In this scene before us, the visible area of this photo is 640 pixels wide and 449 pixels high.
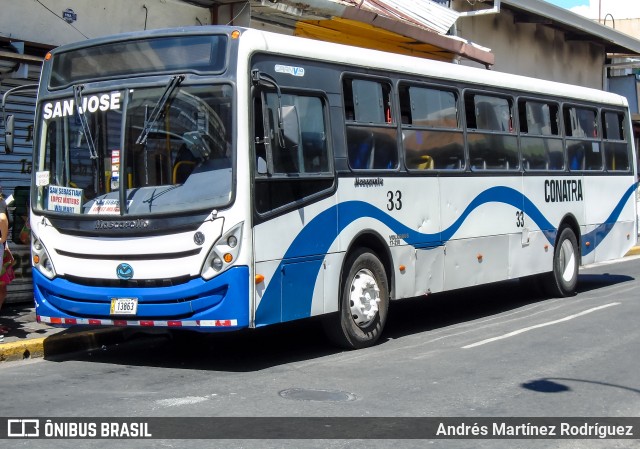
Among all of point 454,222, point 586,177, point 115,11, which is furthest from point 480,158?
point 115,11

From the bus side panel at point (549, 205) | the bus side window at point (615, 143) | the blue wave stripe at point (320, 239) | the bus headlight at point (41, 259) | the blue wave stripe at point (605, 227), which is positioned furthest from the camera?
the bus side window at point (615, 143)

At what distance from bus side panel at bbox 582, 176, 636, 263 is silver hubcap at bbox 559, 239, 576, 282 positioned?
448mm

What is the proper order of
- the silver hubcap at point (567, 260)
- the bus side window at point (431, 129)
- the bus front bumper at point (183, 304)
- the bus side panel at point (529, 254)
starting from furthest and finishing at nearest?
1. the silver hubcap at point (567, 260)
2. the bus side panel at point (529, 254)
3. the bus side window at point (431, 129)
4. the bus front bumper at point (183, 304)

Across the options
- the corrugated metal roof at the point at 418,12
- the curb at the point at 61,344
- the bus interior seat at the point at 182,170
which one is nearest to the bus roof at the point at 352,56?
the bus interior seat at the point at 182,170

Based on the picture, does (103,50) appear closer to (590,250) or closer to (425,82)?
(425,82)

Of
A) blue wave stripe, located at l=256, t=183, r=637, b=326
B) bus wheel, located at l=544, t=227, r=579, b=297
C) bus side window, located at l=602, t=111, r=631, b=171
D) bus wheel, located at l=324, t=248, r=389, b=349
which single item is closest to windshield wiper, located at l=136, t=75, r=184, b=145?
blue wave stripe, located at l=256, t=183, r=637, b=326

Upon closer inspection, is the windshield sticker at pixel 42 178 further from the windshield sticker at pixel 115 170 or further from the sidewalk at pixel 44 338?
the sidewalk at pixel 44 338

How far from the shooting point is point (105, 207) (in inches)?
368

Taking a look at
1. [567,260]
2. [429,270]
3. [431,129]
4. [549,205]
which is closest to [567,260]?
[567,260]

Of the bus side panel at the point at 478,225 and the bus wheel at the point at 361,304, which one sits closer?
the bus wheel at the point at 361,304

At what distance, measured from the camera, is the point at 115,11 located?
14.9 m

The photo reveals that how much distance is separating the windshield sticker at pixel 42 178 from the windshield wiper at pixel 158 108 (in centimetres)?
129

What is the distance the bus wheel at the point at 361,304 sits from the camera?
10438 millimetres

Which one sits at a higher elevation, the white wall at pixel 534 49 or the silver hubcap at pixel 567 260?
the white wall at pixel 534 49
